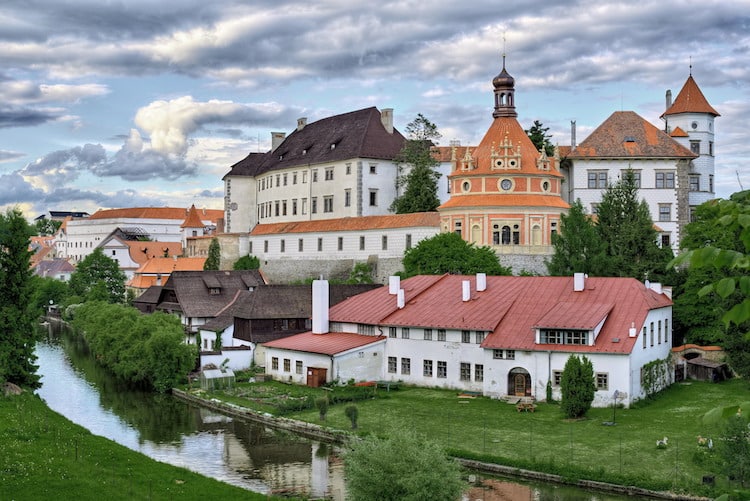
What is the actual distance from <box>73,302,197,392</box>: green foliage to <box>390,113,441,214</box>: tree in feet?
77.8

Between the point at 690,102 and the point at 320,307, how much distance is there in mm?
38771

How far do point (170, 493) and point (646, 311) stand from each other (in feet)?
70.4

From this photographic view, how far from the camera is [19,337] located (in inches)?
1362

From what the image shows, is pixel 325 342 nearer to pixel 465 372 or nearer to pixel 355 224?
pixel 465 372

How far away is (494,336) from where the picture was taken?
35875 mm

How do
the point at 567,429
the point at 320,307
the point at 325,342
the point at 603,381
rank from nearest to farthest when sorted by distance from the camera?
the point at 567,429 → the point at 603,381 → the point at 325,342 → the point at 320,307

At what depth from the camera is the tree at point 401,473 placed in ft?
55.8

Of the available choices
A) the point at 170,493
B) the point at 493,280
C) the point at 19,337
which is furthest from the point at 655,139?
the point at 170,493

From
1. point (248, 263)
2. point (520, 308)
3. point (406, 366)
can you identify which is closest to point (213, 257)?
point (248, 263)

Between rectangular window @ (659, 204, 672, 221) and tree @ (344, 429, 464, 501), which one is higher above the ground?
rectangular window @ (659, 204, 672, 221)

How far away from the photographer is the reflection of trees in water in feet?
103

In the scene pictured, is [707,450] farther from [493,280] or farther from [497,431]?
[493,280]

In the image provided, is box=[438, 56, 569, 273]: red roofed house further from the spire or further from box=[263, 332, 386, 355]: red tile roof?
box=[263, 332, 386, 355]: red tile roof

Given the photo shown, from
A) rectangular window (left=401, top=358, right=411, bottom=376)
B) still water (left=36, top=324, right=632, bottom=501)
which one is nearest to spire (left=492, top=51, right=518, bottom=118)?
rectangular window (left=401, top=358, right=411, bottom=376)
